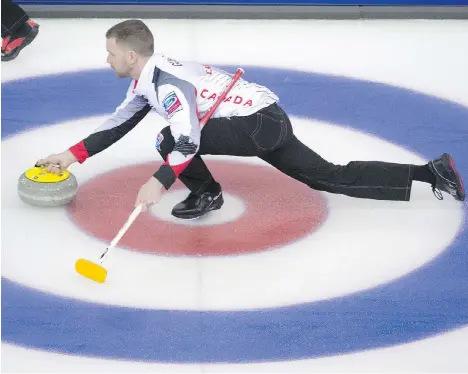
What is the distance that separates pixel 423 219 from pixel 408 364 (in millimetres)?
1305

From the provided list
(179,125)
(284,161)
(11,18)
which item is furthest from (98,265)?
(11,18)

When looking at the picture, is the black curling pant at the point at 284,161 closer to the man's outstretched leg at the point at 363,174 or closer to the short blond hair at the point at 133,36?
the man's outstretched leg at the point at 363,174

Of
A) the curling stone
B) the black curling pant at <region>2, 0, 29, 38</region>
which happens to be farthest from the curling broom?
the black curling pant at <region>2, 0, 29, 38</region>

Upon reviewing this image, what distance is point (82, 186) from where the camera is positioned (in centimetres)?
567

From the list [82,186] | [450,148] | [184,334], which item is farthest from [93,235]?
[450,148]

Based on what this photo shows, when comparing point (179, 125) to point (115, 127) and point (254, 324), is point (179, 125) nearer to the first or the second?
point (115, 127)

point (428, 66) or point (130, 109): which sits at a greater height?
point (130, 109)

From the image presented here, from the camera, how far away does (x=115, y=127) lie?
17.2 feet

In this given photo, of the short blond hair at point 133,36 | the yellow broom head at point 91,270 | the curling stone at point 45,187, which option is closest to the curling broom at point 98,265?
the yellow broom head at point 91,270

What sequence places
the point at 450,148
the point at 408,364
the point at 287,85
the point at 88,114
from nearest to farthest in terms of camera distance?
the point at 408,364, the point at 450,148, the point at 88,114, the point at 287,85

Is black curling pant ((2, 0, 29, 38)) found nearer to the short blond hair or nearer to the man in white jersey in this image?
the man in white jersey

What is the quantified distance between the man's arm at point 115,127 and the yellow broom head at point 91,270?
2.24 feet

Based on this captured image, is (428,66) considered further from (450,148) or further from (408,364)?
(408,364)

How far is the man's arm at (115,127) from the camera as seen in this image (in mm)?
5203
